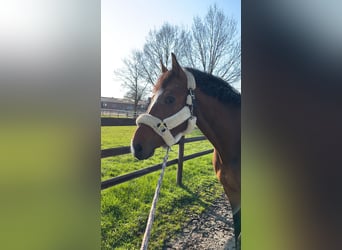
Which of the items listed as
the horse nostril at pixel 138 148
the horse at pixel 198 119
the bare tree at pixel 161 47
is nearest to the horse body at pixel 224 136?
the horse at pixel 198 119

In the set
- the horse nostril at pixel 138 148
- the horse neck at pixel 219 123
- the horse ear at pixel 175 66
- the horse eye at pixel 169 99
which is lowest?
the horse nostril at pixel 138 148

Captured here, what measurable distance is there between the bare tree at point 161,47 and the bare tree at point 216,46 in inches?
2.3

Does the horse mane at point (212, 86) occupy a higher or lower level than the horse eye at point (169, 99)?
higher

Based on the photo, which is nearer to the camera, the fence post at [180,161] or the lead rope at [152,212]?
the lead rope at [152,212]

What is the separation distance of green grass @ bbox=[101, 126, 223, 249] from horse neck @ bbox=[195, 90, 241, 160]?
2.2 inches

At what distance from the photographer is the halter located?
1339 mm

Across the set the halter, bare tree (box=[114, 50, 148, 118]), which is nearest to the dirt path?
the halter

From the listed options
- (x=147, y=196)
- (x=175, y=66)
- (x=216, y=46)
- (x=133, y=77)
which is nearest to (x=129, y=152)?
(x=147, y=196)

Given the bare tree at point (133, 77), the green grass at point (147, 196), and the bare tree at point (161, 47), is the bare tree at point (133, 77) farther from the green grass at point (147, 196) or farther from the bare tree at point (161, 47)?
the green grass at point (147, 196)

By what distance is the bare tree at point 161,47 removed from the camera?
1320 mm

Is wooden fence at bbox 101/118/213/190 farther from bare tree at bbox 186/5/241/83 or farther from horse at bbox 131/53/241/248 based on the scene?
bare tree at bbox 186/5/241/83
